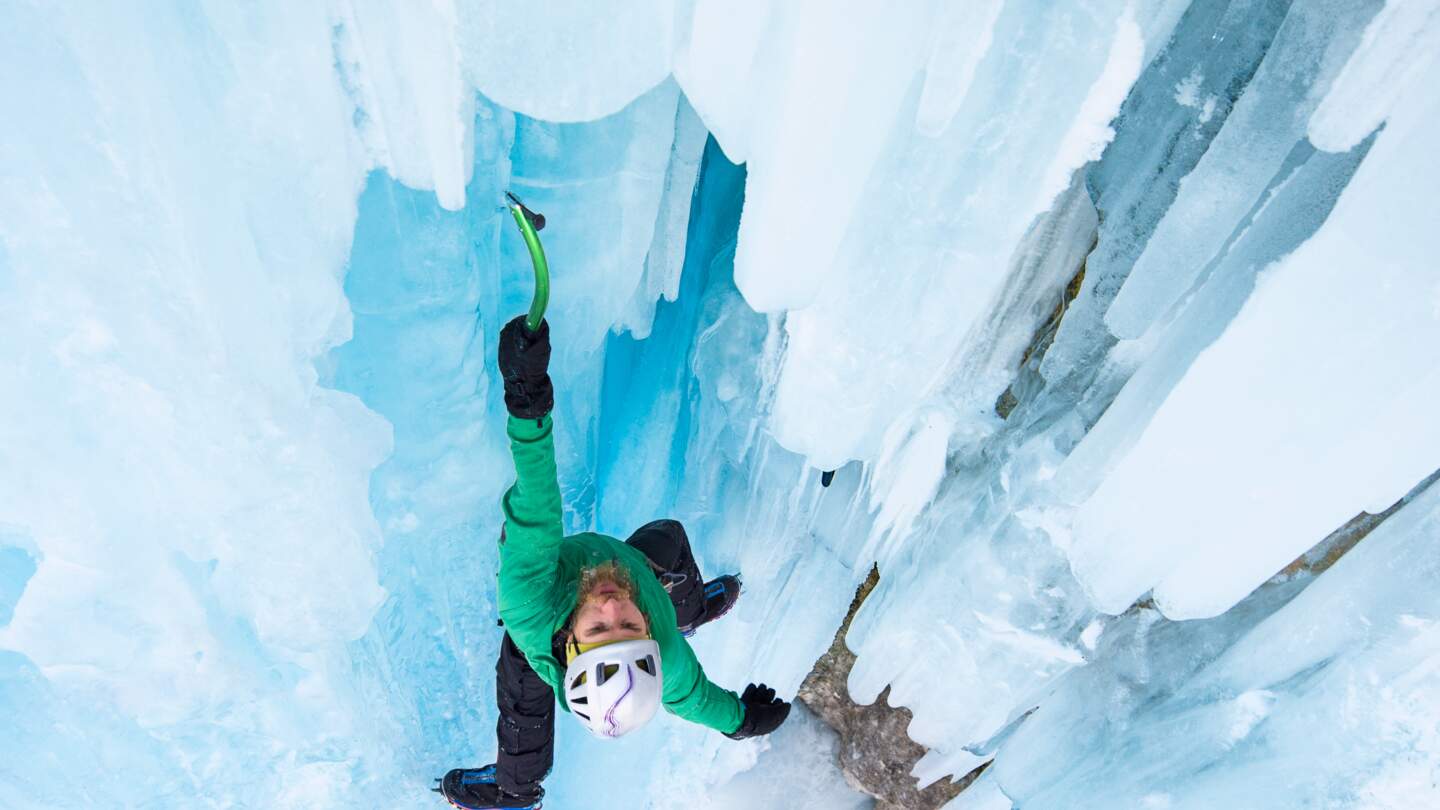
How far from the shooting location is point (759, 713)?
122 inches

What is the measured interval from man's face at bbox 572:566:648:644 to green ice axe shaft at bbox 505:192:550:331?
81 centimetres

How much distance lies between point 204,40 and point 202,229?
368 mm

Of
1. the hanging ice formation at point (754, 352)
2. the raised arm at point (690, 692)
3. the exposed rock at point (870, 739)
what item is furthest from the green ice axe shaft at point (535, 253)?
the exposed rock at point (870, 739)

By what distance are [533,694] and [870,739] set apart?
95.3 inches

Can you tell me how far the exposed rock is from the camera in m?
4.48

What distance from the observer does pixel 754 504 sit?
3.34m

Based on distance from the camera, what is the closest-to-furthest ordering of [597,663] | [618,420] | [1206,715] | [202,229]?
1. [202,229]
2. [597,663]
3. [1206,715]
4. [618,420]

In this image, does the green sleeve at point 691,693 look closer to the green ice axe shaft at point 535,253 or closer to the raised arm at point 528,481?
the raised arm at point 528,481

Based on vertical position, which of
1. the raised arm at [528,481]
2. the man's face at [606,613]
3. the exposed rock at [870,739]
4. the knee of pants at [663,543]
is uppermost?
the raised arm at [528,481]

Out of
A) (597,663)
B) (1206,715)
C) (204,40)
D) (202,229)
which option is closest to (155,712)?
(597,663)

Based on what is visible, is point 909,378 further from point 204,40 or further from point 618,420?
point 204,40

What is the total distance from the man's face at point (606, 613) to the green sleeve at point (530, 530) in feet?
0.36

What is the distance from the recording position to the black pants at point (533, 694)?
2.85 metres

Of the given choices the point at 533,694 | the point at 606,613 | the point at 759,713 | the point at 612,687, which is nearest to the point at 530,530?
the point at 606,613
